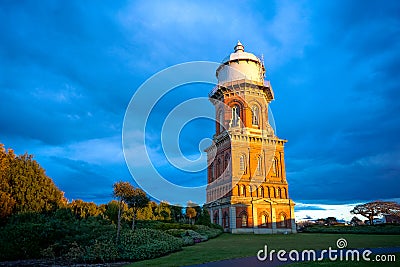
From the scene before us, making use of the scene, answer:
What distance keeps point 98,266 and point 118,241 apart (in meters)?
3.13

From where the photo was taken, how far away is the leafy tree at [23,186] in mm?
21786

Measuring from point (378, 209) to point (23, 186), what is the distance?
57347mm

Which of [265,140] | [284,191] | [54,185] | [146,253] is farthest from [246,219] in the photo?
[146,253]

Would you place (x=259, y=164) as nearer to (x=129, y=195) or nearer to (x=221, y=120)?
(x=221, y=120)

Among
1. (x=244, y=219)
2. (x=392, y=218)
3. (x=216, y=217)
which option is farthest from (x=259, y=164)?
(x=392, y=218)

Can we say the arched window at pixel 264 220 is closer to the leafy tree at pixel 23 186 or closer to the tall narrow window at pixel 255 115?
the tall narrow window at pixel 255 115

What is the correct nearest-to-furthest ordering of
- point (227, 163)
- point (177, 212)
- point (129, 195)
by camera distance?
point (129, 195) < point (227, 163) < point (177, 212)

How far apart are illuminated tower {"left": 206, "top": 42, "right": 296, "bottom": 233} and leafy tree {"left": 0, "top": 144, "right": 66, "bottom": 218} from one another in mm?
25205

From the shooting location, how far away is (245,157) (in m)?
46.8

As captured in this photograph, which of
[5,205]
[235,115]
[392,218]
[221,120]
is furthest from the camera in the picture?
[392,218]

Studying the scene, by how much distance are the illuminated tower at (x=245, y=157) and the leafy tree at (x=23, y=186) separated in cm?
2521

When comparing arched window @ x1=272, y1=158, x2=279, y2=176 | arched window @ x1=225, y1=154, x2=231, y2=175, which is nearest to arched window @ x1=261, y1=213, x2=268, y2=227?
arched window @ x1=272, y1=158, x2=279, y2=176

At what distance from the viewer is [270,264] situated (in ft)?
39.7

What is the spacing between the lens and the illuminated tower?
145ft
